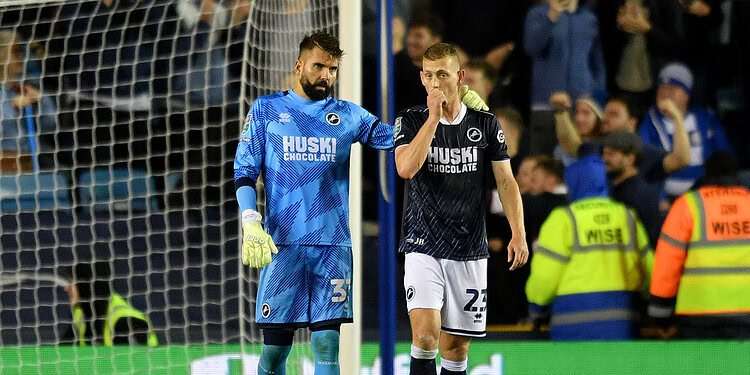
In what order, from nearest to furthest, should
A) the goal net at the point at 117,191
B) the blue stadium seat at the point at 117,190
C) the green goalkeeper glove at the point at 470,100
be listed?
the green goalkeeper glove at the point at 470,100, the goal net at the point at 117,191, the blue stadium seat at the point at 117,190

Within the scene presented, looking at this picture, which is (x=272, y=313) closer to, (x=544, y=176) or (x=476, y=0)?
(x=544, y=176)

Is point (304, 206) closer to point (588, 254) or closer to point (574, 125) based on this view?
point (588, 254)

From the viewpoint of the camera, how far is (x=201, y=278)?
7754 mm

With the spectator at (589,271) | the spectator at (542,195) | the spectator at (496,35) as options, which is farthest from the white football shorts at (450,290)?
the spectator at (496,35)

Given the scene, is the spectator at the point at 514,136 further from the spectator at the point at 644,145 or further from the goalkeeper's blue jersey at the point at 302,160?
the goalkeeper's blue jersey at the point at 302,160

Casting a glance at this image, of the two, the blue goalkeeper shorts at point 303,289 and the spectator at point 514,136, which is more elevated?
the spectator at point 514,136

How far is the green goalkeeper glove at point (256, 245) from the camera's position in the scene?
5.27m

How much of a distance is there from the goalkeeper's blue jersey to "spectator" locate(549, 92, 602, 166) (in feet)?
8.75

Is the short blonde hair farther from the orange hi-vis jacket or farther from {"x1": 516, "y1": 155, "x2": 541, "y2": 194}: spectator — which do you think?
the orange hi-vis jacket

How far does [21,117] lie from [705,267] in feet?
12.9

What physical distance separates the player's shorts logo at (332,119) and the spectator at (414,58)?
8.16ft

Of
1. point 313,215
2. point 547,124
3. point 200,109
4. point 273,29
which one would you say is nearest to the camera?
point 313,215

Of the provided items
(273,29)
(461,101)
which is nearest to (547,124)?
(273,29)

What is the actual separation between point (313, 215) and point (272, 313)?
0.43 metres
